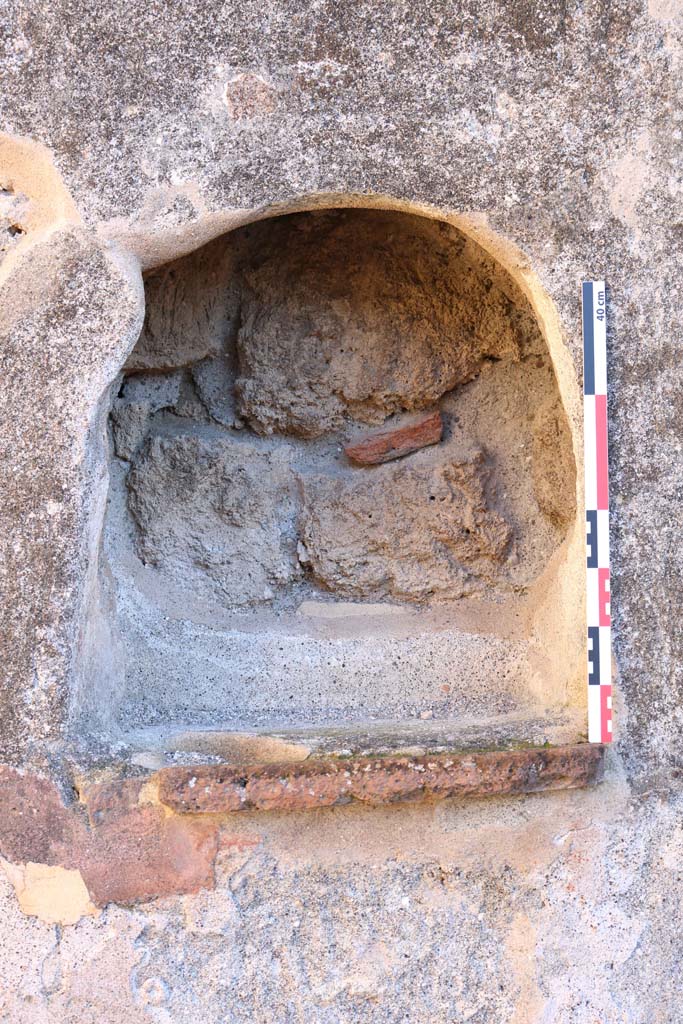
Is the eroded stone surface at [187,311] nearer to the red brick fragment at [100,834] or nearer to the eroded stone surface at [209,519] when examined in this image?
the eroded stone surface at [209,519]

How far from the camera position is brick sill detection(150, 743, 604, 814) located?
1.77 m

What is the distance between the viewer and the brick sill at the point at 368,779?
1769 millimetres

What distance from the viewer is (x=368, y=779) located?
1.79 meters

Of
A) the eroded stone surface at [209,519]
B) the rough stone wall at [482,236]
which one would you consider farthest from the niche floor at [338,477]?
the rough stone wall at [482,236]

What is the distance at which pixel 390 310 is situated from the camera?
2.29m

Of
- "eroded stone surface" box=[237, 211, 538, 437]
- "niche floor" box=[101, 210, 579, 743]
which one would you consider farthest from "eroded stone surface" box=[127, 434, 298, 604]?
"eroded stone surface" box=[237, 211, 538, 437]

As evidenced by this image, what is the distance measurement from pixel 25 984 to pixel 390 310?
4.72 feet

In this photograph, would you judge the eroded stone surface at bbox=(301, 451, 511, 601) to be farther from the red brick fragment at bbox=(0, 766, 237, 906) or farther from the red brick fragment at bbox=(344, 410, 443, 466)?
the red brick fragment at bbox=(0, 766, 237, 906)

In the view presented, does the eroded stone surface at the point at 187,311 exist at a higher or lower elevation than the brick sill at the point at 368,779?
higher

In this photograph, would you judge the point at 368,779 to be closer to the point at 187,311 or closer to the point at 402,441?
the point at 402,441

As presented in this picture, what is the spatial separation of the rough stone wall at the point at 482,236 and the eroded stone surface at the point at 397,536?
1.49 feet

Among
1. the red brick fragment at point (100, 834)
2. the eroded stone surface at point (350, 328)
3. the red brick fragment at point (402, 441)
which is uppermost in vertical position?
the eroded stone surface at point (350, 328)

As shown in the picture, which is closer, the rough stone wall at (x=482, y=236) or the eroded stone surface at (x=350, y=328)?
the rough stone wall at (x=482, y=236)

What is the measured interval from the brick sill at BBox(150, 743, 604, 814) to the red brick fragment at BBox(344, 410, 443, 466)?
0.73 meters
